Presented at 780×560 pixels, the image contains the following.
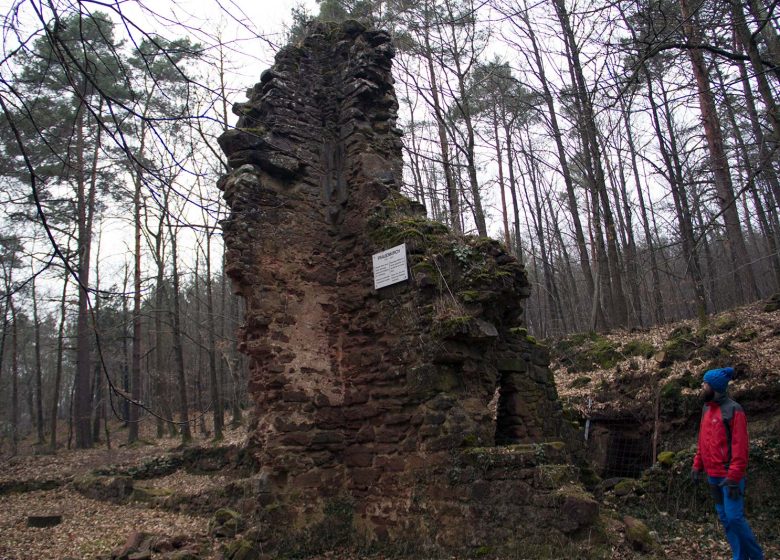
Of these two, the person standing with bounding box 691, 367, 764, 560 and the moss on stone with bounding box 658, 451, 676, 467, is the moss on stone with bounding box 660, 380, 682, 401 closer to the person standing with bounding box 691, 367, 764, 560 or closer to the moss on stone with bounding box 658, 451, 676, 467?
the moss on stone with bounding box 658, 451, 676, 467

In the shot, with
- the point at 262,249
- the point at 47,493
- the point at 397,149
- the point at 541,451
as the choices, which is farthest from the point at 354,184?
the point at 47,493

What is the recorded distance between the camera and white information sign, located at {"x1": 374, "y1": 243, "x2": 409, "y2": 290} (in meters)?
6.83

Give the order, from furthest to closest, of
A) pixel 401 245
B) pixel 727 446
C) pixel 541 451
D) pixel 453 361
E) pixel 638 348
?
1. pixel 638 348
2. pixel 401 245
3. pixel 453 361
4. pixel 541 451
5. pixel 727 446

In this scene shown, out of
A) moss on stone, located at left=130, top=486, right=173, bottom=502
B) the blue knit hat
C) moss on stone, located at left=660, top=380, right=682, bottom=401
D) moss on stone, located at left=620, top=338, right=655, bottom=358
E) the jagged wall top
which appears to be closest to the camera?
the blue knit hat

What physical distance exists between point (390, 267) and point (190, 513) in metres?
6.34

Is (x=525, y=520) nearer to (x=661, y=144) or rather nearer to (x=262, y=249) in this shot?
(x=262, y=249)

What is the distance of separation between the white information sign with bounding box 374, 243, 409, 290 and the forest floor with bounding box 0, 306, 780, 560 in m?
3.18

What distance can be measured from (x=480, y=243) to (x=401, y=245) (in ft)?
3.33

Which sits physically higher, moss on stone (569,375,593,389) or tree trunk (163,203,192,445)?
tree trunk (163,203,192,445)

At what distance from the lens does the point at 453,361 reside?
6.42 m

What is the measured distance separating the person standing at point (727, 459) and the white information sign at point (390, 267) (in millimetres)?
3420

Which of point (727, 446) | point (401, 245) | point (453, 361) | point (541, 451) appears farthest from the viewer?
point (401, 245)

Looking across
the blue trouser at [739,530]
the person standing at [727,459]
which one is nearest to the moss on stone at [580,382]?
the person standing at [727,459]

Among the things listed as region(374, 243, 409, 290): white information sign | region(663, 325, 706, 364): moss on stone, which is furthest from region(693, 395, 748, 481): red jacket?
region(663, 325, 706, 364): moss on stone
